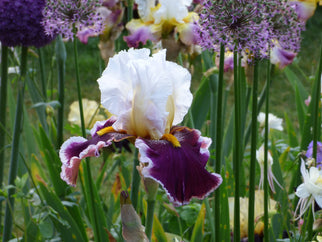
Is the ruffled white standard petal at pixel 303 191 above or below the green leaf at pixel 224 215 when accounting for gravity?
above

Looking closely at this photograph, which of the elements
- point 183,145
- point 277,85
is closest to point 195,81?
point 277,85

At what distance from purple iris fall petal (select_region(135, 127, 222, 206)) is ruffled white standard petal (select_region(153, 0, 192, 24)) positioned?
65 centimetres

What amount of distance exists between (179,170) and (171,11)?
0.73 metres

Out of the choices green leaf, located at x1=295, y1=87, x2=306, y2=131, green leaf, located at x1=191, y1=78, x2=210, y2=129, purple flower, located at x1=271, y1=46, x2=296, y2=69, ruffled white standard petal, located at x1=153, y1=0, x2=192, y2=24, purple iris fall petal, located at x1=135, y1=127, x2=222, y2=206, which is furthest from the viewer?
green leaf, located at x1=295, y1=87, x2=306, y2=131

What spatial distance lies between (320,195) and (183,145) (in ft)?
1.25

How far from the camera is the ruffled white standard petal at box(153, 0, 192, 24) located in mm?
1272

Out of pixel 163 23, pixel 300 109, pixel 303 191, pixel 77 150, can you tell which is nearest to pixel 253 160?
pixel 303 191

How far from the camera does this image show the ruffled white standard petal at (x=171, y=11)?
4.17ft

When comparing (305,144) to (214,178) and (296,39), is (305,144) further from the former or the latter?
(214,178)

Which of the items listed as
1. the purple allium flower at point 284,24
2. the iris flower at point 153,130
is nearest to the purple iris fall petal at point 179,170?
the iris flower at point 153,130

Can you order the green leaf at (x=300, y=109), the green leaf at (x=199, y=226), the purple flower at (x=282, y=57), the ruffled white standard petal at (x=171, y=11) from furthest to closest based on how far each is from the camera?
the green leaf at (x=300, y=109) < the purple flower at (x=282, y=57) < the ruffled white standard petal at (x=171, y=11) < the green leaf at (x=199, y=226)

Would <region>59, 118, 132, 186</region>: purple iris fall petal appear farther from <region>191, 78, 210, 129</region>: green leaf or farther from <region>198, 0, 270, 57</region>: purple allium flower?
<region>191, 78, 210, 129</region>: green leaf

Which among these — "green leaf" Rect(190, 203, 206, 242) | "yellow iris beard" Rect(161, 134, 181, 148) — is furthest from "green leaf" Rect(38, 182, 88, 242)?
"yellow iris beard" Rect(161, 134, 181, 148)

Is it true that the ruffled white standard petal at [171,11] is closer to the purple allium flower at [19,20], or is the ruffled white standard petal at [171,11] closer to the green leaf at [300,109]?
the purple allium flower at [19,20]
